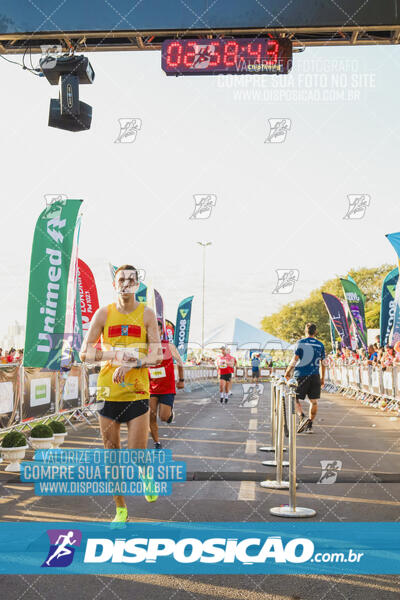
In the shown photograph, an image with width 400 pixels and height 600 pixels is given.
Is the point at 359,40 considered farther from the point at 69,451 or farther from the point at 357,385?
the point at 357,385

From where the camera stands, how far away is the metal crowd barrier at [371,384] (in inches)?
766

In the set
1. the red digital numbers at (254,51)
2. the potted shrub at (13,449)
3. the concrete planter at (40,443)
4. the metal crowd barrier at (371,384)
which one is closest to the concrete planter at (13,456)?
the potted shrub at (13,449)

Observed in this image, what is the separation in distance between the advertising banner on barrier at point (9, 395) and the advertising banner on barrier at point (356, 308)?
65.2 feet

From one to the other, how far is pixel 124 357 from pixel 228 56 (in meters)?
4.71

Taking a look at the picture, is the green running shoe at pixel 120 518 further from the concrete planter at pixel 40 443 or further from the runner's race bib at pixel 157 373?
the concrete planter at pixel 40 443

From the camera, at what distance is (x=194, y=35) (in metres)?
8.97

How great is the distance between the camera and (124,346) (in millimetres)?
5996

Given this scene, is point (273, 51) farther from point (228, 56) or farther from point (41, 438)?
point (41, 438)

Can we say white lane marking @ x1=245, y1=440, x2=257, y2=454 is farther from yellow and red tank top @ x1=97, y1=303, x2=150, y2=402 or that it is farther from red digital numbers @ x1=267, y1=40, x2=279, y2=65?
red digital numbers @ x1=267, y1=40, x2=279, y2=65

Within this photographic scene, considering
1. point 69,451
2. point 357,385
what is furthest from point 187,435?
point 357,385

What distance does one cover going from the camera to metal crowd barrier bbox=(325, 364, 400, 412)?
1945cm

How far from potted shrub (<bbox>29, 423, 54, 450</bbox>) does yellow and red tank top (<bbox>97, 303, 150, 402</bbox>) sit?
4942mm

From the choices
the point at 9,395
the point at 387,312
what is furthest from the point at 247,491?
the point at 387,312

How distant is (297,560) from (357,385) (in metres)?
22.6
